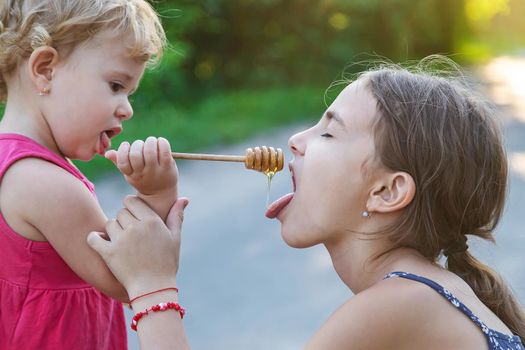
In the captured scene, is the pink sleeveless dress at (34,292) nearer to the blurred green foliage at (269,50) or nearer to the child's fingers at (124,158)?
the child's fingers at (124,158)

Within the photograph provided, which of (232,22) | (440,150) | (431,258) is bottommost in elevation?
(232,22)

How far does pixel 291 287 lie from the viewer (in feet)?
16.1

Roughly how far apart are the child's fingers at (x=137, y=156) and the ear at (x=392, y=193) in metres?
0.53

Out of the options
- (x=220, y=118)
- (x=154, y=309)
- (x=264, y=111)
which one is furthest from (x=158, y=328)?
(x=264, y=111)

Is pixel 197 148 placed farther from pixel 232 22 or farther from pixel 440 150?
pixel 440 150

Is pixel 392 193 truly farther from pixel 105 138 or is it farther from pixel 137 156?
pixel 105 138

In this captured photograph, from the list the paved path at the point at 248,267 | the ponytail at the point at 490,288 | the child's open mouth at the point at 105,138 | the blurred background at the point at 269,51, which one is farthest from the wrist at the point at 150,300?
the blurred background at the point at 269,51

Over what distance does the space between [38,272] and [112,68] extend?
0.50 meters

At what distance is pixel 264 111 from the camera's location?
8.11m

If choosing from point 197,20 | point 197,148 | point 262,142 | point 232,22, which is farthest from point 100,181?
point 232,22

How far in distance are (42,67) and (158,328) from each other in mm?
665

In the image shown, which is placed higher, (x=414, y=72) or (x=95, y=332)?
(x=414, y=72)

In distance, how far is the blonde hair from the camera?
1.98 meters

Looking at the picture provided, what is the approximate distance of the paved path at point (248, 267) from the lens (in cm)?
441
